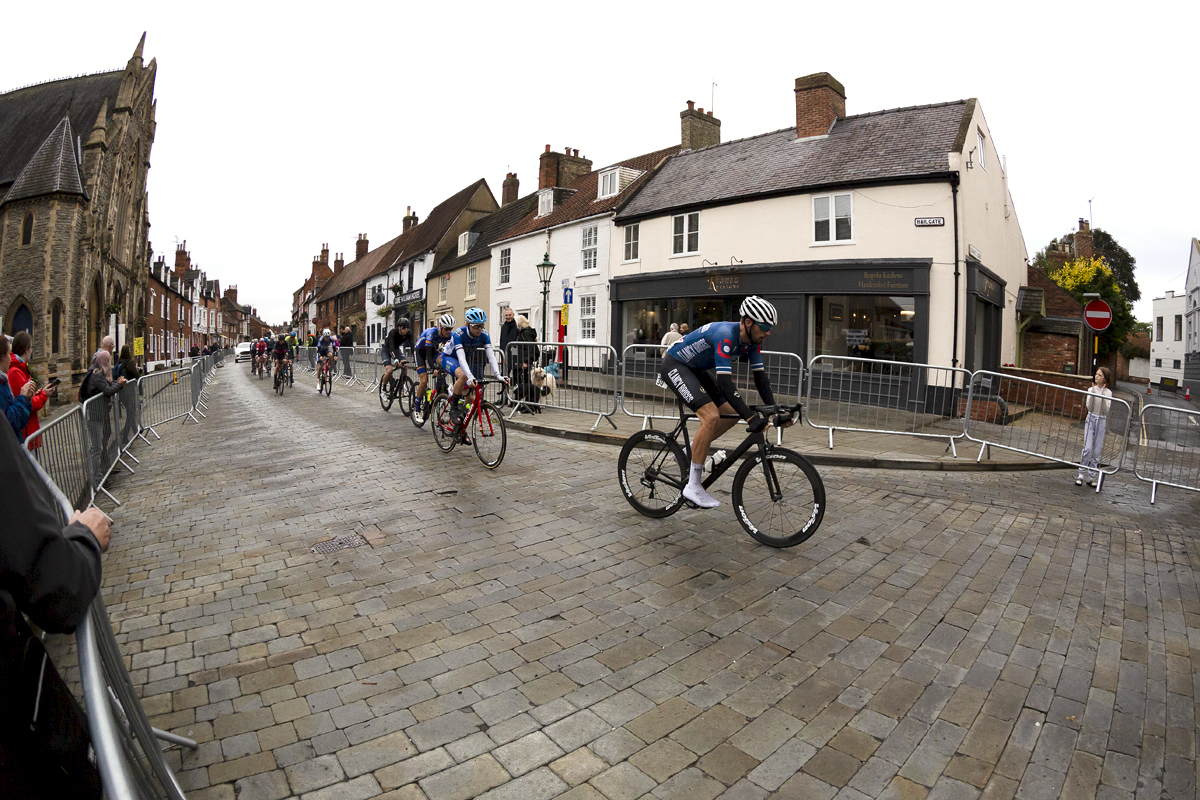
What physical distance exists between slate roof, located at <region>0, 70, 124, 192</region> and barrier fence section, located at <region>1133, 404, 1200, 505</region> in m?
47.9

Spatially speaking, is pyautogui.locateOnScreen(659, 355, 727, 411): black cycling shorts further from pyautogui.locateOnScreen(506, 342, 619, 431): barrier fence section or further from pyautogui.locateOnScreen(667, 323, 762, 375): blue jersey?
pyautogui.locateOnScreen(506, 342, 619, 431): barrier fence section

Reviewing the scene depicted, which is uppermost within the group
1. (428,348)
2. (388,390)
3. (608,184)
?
(608,184)

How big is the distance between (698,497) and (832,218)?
15021 mm

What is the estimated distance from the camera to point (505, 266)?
1246 inches

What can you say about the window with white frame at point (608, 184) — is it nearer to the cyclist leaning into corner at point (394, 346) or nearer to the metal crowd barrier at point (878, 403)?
the cyclist leaning into corner at point (394, 346)

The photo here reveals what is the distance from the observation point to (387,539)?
518 centimetres

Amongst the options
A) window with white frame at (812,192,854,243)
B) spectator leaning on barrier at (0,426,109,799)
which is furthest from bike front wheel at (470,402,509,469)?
window with white frame at (812,192,854,243)

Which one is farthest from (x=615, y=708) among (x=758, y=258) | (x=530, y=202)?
(x=530, y=202)

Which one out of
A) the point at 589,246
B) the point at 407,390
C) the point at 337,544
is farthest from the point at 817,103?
the point at 337,544

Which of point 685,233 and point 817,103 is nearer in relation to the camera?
point 817,103

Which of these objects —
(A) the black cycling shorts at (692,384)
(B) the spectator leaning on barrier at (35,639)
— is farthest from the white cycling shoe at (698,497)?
(B) the spectator leaning on barrier at (35,639)

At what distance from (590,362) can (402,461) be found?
13.5 ft

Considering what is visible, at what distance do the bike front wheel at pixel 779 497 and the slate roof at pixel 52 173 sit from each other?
131 ft

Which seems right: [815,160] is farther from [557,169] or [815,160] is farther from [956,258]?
[557,169]
